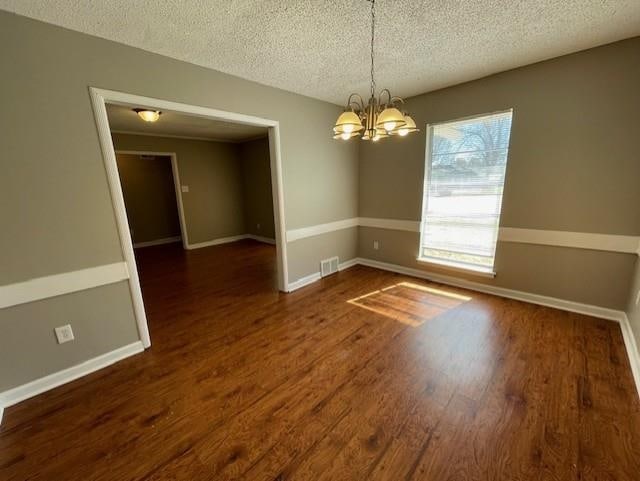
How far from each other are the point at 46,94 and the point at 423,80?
3371mm

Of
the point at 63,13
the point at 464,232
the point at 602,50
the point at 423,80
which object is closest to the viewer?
the point at 63,13

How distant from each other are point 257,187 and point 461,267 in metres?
4.93

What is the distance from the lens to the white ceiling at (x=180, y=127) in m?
4.05

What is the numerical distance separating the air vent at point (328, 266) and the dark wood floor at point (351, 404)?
118 cm

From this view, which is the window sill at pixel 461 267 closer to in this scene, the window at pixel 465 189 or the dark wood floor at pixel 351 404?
the window at pixel 465 189

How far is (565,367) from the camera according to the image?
2.01m

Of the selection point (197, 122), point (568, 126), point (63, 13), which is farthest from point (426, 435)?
point (197, 122)

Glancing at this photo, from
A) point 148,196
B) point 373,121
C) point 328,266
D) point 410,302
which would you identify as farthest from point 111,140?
point 148,196

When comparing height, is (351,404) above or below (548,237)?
below

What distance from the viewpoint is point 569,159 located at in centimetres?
261

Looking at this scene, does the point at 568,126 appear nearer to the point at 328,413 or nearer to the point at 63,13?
the point at 328,413

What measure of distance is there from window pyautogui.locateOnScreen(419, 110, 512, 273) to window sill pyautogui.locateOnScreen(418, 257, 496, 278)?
0.01m

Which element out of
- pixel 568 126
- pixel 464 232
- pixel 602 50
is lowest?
pixel 464 232

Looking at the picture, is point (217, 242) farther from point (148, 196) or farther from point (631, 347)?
point (631, 347)
